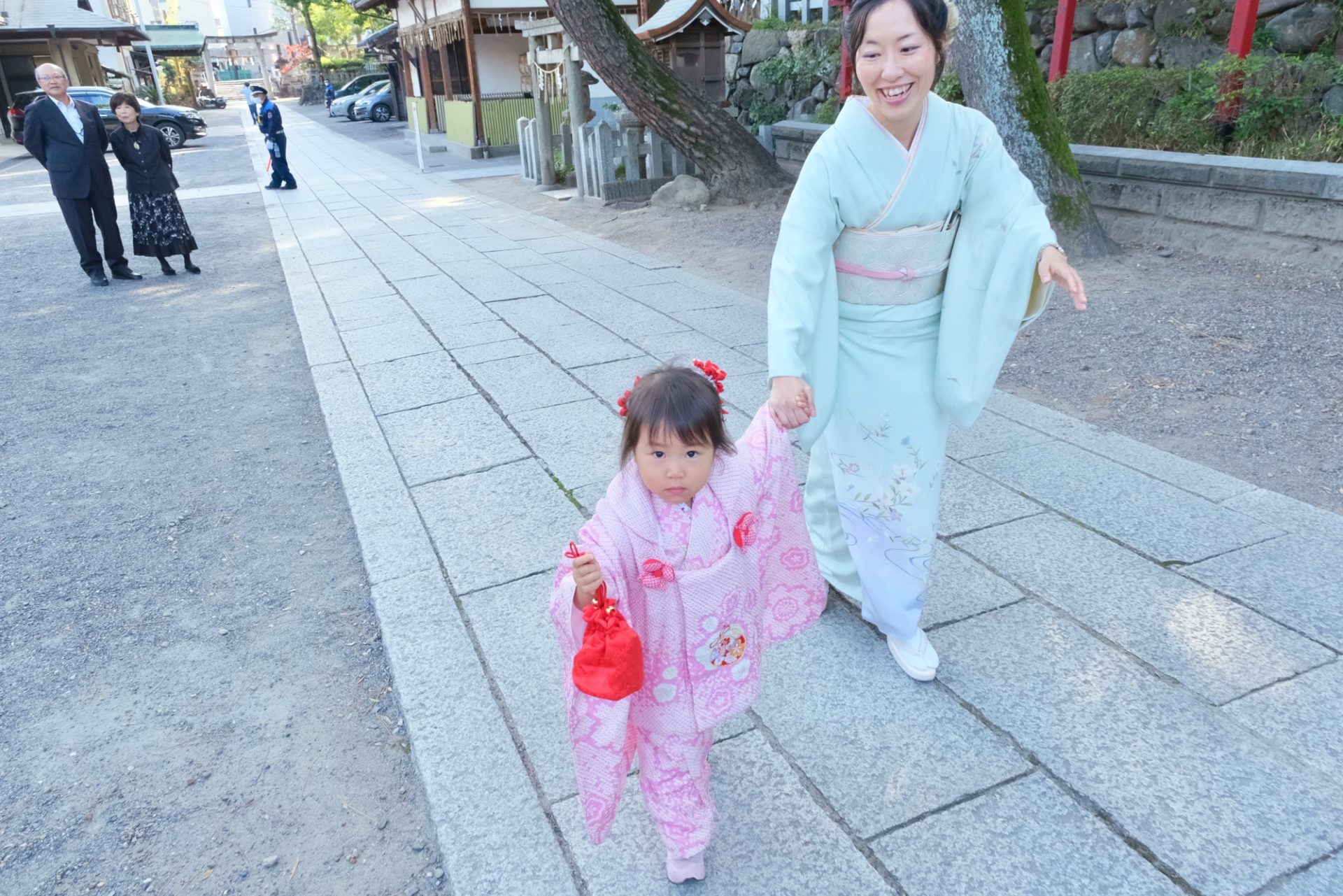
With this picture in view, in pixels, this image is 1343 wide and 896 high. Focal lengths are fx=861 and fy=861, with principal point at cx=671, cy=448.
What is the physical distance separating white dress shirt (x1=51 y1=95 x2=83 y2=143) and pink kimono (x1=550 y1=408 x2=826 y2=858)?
7440 mm

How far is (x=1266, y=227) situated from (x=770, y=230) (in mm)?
3946

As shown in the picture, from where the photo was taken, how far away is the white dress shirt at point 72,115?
22.1 feet

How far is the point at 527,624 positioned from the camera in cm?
254

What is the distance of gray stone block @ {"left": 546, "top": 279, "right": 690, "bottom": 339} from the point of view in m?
5.34

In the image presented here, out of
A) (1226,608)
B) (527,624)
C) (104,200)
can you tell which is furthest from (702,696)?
(104,200)

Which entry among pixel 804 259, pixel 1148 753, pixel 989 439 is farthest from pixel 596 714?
pixel 989 439

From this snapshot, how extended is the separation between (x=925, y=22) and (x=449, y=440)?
2682mm

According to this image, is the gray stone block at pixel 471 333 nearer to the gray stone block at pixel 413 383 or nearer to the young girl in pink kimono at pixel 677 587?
the gray stone block at pixel 413 383

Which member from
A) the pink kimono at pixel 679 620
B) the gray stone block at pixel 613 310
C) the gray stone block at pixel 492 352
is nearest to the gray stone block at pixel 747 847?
the pink kimono at pixel 679 620

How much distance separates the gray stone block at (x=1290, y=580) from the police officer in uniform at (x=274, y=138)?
1216cm

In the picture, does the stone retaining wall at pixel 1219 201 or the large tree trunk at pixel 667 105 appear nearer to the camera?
the stone retaining wall at pixel 1219 201

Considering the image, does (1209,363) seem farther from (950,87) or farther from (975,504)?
(950,87)

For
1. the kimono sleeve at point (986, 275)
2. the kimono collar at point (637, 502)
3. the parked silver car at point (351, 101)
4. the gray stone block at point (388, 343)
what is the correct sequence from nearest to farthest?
1. the kimono collar at point (637, 502)
2. the kimono sleeve at point (986, 275)
3. the gray stone block at point (388, 343)
4. the parked silver car at point (351, 101)

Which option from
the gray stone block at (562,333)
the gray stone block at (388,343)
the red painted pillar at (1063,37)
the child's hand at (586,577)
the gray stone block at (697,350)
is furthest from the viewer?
the red painted pillar at (1063,37)
